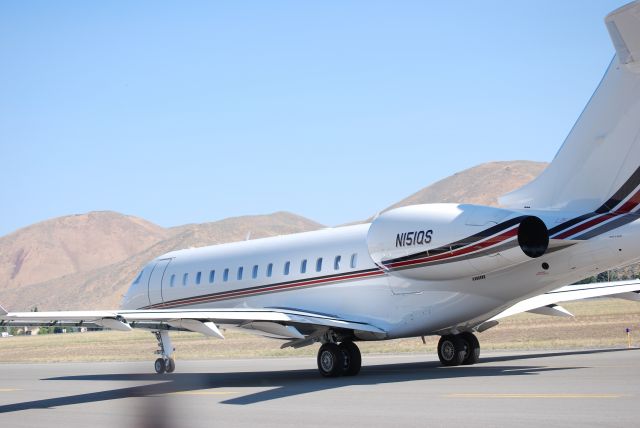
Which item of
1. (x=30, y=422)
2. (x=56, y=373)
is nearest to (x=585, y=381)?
(x=30, y=422)

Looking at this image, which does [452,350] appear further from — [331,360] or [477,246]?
[477,246]


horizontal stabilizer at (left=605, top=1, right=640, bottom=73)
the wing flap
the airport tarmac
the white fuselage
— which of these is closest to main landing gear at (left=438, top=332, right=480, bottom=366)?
the airport tarmac

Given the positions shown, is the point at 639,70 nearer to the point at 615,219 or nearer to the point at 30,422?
the point at 615,219

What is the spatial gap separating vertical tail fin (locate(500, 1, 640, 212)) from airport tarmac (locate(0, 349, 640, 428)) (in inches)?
132

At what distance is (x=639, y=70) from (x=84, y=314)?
1185cm

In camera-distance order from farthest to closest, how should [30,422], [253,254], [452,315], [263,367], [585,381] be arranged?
[263,367]
[253,254]
[452,315]
[585,381]
[30,422]

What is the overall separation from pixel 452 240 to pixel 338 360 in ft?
14.0

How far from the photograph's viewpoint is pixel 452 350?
22.2 m

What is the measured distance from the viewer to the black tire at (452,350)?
870 inches

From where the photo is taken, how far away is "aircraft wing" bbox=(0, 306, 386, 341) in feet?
64.1

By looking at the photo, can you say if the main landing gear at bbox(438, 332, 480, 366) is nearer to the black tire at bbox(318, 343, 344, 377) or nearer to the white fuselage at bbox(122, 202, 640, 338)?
the white fuselage at bbox(122, 202, 640, 338)

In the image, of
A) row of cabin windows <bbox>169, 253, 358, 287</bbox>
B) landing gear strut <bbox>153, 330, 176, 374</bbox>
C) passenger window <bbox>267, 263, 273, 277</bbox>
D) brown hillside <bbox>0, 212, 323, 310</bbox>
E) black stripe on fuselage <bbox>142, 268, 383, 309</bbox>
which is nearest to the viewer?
black stripe on fuselage <bbox>142, 268, 383, 309</bbox>

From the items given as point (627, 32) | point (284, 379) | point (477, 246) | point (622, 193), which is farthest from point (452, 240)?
point (284, 379)

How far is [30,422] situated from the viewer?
1495cm
